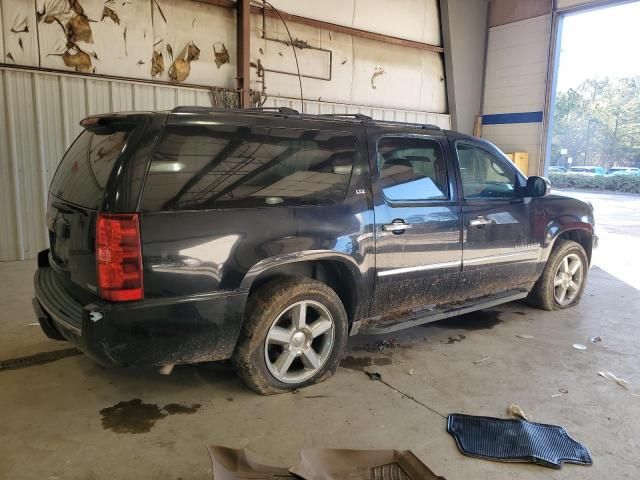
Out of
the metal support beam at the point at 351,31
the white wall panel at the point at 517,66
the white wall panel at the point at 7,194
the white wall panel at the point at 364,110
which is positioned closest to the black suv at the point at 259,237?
the white wall panel at the point at 7,194

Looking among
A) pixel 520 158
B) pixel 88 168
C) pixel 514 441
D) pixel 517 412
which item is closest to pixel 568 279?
pixel 517 412

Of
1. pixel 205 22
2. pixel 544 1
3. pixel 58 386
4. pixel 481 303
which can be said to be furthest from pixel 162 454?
pixel 544 1

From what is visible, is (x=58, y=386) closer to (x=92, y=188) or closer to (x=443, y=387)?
(x=92, y=188)

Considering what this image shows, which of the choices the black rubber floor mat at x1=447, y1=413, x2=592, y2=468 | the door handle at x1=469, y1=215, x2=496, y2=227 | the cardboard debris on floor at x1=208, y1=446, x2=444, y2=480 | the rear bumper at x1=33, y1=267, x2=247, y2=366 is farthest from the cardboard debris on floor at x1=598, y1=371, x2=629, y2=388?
the rear bumper at x1=33, y1=267, x2=247, y2=366

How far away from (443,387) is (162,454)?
72.3 inches

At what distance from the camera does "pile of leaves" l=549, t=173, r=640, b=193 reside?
25953 millimetres

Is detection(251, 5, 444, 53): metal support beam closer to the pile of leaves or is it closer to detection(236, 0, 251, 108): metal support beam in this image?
detection(236, 0, 251, 108): metal support beam

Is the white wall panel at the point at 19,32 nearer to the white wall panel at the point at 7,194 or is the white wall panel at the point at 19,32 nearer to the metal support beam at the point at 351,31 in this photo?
the white wall panel at the point at 7,194

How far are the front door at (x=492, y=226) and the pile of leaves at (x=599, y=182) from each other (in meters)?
22.9

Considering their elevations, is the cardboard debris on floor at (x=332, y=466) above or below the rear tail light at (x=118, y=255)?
below

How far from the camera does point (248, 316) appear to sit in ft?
9.69

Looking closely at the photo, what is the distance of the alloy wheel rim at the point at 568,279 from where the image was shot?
16.7ft

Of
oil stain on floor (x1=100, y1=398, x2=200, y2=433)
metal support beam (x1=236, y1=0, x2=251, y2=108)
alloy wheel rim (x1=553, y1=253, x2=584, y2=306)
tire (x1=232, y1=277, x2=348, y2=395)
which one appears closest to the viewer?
oil stain on floor (x1=100, y1=398, x2=200, y2=433)

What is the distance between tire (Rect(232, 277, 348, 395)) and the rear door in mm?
441
